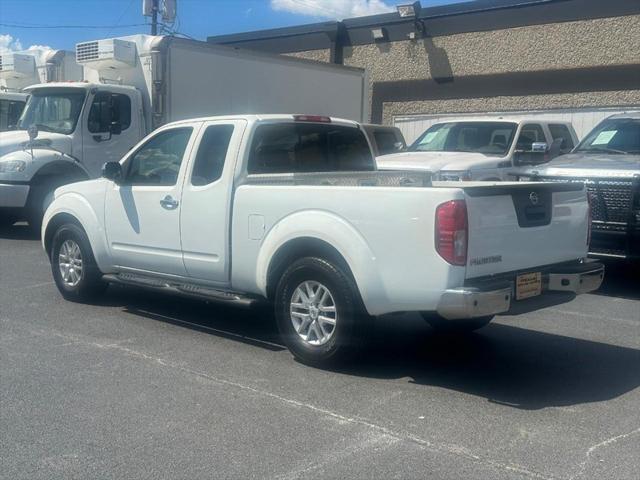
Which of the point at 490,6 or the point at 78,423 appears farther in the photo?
the point at 490,6

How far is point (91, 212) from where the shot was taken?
870cm

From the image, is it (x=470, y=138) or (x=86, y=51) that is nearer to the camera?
(x=470, y=138)

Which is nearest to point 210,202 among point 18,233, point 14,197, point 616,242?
point 616,242

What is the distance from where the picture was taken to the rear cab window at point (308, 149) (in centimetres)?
752

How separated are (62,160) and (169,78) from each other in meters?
2.28

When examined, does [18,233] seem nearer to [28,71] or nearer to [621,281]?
[28,71]

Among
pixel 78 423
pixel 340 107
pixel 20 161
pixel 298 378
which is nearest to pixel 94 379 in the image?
pixel 78 423

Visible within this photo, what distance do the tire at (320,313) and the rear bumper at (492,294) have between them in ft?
2.54

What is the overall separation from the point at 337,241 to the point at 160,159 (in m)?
2.68

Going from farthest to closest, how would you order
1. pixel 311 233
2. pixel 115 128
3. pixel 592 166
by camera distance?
pixel 115 128 < pixel 592 166 < pixel 311 233

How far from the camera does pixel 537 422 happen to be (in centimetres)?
543

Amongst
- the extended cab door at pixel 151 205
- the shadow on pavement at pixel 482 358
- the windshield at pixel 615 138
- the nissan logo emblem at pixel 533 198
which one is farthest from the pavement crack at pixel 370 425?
Answer: the windshield at pixel 615 138

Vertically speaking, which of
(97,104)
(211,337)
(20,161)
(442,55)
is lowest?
(211,337)

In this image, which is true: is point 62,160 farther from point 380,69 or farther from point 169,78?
point 380,69
